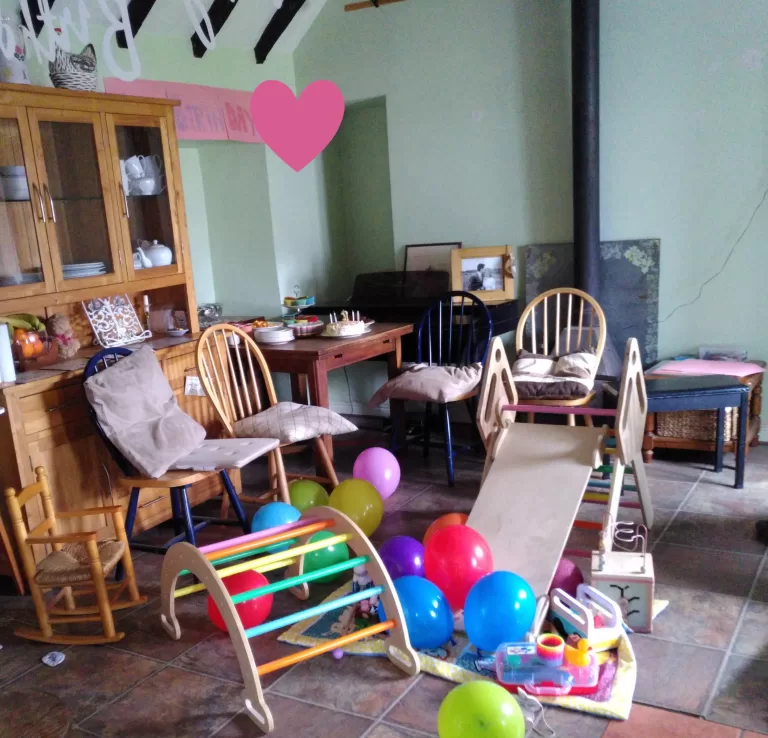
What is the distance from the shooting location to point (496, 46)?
413cm

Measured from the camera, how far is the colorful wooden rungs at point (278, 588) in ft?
6.31

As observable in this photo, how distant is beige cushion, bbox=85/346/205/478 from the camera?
269 cm

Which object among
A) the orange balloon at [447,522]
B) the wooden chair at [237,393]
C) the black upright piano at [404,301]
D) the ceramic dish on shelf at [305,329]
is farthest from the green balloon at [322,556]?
the black upright piano at [404,301]

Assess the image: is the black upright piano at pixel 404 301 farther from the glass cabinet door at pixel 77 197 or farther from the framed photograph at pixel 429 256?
the glass cabinet door at pixel 77 197

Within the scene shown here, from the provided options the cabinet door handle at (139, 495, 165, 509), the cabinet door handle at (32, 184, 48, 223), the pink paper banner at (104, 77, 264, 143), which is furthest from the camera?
the pink paper banner at (104, 77, 264, 143)

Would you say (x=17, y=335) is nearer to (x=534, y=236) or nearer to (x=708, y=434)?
(x=534, y=236)

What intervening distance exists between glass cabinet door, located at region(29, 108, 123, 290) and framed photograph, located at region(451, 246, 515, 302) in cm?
A: 189

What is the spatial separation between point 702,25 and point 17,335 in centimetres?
337

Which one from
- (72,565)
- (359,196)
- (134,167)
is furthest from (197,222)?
(72,565)

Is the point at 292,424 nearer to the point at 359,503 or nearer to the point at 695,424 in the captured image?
the point at 359,503

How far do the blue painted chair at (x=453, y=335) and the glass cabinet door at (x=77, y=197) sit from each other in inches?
59.5

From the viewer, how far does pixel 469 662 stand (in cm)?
213

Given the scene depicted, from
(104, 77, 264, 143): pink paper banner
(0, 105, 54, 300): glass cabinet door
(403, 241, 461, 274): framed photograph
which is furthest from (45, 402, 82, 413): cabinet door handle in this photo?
(403, 241, 461, 274): framed photograph

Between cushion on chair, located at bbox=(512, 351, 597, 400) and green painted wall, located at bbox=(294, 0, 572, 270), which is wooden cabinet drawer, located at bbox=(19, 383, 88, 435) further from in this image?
green painted wall, located at bbox=(294, 0, 572, 270)
